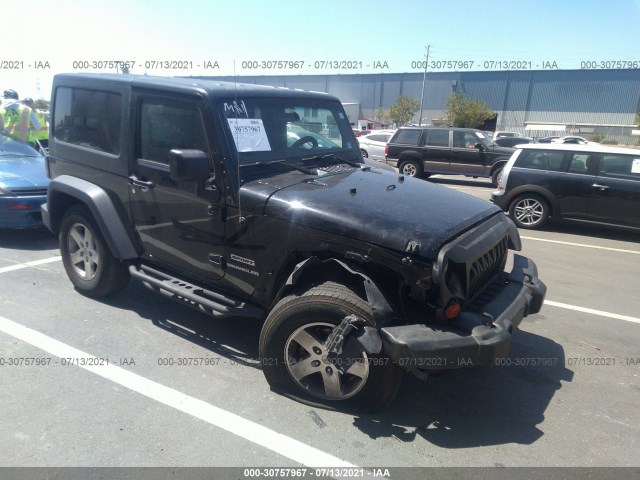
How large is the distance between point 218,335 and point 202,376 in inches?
25.2

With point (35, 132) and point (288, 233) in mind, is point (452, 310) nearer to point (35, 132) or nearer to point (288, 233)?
point (288, 233)

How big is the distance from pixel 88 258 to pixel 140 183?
1.26m

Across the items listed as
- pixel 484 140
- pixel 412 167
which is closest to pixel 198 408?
pixel 412 167

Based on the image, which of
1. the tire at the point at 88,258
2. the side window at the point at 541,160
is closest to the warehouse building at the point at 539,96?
the side window at the point at 541,160

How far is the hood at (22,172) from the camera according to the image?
21.0 feet

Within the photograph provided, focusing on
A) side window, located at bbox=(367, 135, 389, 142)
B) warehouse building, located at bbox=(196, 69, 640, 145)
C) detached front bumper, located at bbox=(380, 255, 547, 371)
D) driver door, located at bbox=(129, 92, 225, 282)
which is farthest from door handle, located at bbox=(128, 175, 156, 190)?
warehouse building, located at bbox=(196, 69, 640, 145)

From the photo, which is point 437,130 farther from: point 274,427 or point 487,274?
point 274,427

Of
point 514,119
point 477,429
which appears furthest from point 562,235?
point 514,119

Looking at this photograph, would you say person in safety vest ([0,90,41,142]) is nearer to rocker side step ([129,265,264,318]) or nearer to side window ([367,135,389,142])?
rocker side step ([129,265,264,318])

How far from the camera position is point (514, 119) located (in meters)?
57.8

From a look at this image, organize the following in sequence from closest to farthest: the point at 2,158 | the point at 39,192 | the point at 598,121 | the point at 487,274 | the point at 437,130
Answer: the point at 487,274, the point at 39,192, the point at 2,158, the point at 437,130, the point at 598,121

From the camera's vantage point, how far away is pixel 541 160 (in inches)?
358

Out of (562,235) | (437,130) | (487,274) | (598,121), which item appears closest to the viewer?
(487,274)

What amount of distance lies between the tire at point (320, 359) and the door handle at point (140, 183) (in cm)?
158
